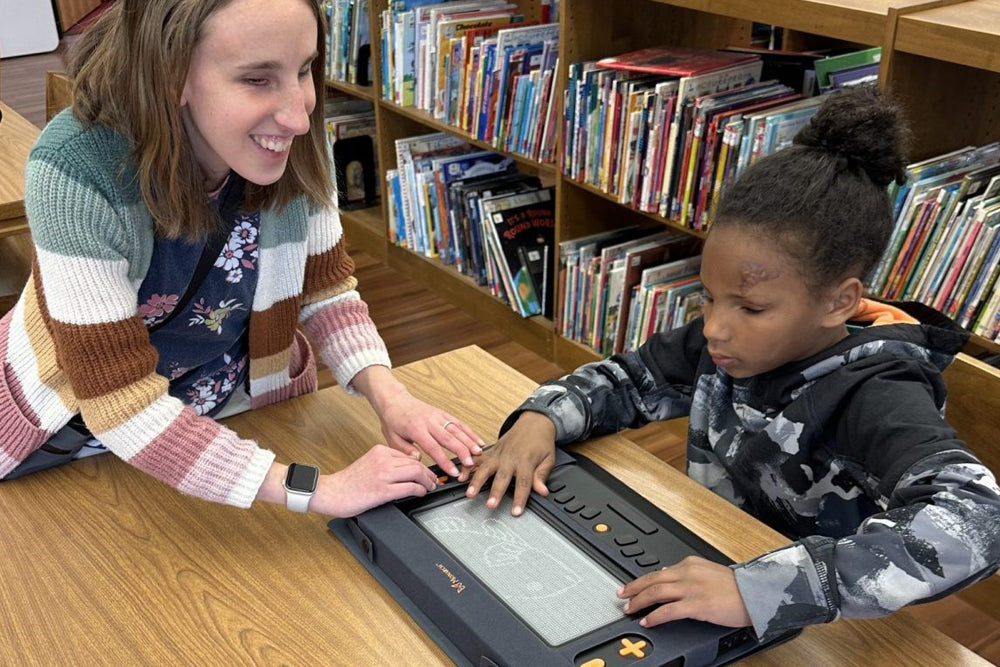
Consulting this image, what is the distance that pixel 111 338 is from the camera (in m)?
1.05

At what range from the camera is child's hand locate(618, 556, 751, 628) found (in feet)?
2.85

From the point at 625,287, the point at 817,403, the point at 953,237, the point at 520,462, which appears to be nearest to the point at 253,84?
the point at 520,462

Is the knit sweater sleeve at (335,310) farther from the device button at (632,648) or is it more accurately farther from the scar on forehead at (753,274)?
the device button at (632,648)

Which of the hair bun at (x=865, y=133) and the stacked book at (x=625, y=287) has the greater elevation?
the hair bun at (x=865, y=133)

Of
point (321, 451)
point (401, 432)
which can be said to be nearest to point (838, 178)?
point (401, 432)

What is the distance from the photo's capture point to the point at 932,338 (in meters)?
1.14

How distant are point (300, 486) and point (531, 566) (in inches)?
11.2

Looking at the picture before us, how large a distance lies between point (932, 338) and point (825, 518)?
0.24m

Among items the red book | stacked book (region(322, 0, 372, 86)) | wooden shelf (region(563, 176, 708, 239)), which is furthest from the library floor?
the red book

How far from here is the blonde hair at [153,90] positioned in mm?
1021

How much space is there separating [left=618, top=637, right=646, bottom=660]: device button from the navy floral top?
64cm

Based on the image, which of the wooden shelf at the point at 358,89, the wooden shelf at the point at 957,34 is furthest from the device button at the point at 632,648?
the wooden shelf at the point at 358,89

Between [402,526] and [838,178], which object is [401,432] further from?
[838,178]

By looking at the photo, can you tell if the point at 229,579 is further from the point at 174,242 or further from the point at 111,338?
the point at 174,242
